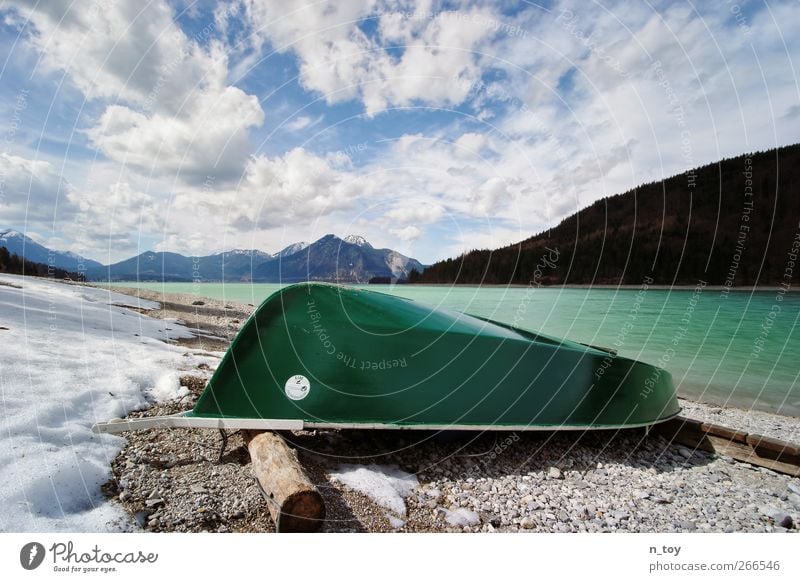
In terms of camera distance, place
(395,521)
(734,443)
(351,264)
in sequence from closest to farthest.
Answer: (395,521) < (734,443) < (351,264)

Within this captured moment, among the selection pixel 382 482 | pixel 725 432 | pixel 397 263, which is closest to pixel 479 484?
pixel 382 482

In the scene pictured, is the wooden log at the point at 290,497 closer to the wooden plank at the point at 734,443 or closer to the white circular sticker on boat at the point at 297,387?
the white circular sticker on boat at the point at 297,387

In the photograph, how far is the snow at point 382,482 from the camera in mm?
3178

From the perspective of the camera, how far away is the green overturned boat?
3.52 m

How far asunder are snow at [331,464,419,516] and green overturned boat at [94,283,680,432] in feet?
1.37

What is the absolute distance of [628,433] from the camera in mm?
4664

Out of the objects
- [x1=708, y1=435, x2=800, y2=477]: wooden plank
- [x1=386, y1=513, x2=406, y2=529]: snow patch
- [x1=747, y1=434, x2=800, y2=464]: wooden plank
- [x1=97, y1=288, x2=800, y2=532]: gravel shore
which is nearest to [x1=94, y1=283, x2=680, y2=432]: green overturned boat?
[x1=97, y1=288, x2=800, y2=532]: gravel shore

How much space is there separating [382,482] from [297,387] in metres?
1.14

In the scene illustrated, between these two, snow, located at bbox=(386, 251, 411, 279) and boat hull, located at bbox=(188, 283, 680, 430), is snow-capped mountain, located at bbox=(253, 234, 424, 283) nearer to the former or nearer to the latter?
snow, located at bbox=(386, 251, 411, 279)

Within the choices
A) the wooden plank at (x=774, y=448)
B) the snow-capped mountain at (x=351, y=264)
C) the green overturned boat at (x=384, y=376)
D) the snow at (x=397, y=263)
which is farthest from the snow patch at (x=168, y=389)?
the wooden plank at (x=774, y=448)

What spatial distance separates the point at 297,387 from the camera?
11.6ft

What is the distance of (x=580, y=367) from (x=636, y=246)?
51.0m

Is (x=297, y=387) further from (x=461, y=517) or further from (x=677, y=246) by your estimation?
(x=677, y=246)

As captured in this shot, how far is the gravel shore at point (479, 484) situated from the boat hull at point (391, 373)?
1.30ft
